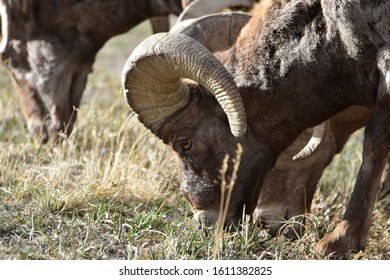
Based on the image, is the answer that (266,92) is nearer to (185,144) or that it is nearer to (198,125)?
(198,125)

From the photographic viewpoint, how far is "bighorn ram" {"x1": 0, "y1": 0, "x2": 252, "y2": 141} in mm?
11891

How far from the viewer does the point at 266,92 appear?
26.8 ft

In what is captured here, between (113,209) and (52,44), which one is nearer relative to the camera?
(113,209)

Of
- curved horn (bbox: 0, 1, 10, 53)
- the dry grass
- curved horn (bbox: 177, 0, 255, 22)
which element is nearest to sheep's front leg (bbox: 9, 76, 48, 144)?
the dry grass

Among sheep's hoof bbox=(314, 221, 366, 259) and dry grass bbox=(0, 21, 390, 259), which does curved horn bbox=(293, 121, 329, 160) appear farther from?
sheep's hoof bbox=(314, 221, 366, 259)

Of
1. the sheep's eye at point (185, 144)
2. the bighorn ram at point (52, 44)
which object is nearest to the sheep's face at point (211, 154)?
the sheep's eye at point (185, 144)

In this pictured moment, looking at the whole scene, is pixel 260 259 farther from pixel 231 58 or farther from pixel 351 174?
pixel 351 174

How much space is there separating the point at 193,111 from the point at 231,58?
0.55 meters

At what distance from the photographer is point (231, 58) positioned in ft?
27.3

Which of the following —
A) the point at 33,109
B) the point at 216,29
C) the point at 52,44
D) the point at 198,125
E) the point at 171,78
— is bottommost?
the point at 33,109

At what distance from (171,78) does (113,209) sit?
5.04 feet

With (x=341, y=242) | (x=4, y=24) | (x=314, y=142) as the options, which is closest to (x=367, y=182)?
(x=341, y=242)
